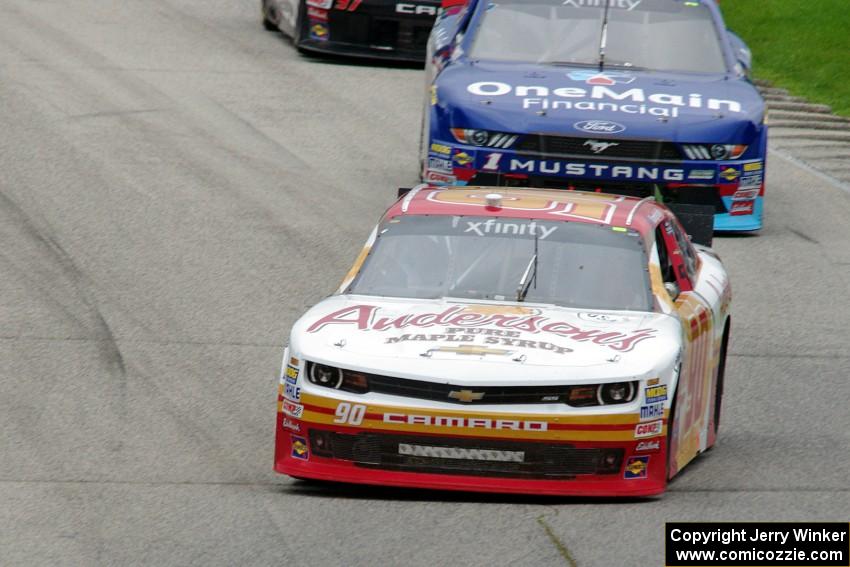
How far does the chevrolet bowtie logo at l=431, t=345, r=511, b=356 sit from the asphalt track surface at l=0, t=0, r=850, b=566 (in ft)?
2.08

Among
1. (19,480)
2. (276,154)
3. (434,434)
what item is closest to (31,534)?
(19,480)

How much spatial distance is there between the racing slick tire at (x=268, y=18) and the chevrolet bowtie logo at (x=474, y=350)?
14.9m

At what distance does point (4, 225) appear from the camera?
43.4ft

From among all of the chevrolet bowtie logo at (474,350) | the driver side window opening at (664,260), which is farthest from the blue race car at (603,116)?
the chevrolet bowtie logo at (474,350)

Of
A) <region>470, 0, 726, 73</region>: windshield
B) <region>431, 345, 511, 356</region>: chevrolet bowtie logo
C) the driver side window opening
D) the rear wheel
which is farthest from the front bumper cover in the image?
<region>470, 0, 726, 73</region>: windshield

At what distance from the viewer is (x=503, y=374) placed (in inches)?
294

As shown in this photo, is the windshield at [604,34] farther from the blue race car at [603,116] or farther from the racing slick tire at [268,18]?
the racing slick tire at [268,18]

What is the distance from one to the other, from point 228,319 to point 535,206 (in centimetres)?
303

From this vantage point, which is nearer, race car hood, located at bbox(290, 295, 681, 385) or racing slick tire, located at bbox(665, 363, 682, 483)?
race car hood, located at bbox(290, 295, 681, 385)

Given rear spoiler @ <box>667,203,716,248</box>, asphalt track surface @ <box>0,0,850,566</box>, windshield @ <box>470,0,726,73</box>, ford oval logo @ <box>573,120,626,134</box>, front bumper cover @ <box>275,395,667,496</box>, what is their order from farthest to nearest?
windshield @ <box>470,0,726,73</box> → ford oval logo @ <box>573,120,626,134</box> → rear spoiler @ <box>667,203,716,248</box> → front bumper cover @ <box>275,395,667,496</box> → asphalt track surface @ <box>0,0,850,566</box>

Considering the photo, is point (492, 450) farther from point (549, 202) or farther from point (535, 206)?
point (549, 202)

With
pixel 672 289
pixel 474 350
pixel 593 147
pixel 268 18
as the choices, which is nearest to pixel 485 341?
pixel 474 350

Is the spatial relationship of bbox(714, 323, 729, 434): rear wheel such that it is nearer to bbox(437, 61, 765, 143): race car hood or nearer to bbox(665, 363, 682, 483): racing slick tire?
bbox(665, 363, 682, 483): racing slick tire

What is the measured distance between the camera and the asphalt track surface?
7148mm
